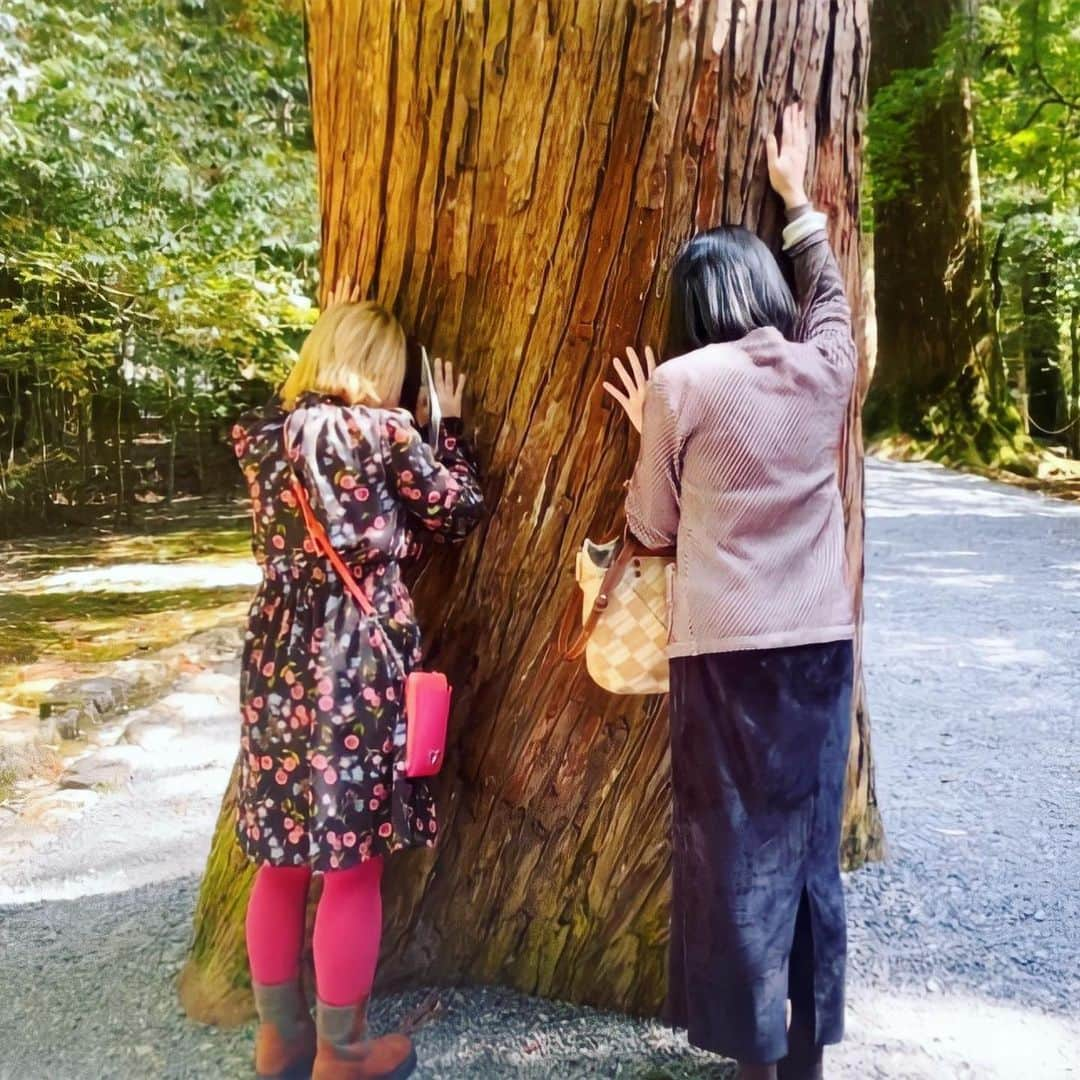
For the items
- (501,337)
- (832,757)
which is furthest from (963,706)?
(501,337)

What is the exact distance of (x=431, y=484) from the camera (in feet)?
6.45

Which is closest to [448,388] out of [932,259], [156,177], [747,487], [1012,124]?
[747,487]

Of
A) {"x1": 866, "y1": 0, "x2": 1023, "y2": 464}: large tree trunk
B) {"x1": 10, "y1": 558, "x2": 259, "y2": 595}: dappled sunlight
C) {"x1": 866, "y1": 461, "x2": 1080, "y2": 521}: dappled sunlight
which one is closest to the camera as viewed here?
{"x1": 10, "y1": 558, "x2": 259, "y2": 595}: dappled sunlight

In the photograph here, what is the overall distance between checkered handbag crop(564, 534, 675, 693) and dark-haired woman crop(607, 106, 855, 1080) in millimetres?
65

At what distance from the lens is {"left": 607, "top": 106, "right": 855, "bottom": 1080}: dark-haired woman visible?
1765 mm

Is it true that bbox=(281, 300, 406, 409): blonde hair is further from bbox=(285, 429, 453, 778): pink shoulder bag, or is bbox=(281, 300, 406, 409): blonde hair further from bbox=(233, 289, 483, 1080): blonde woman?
bbox=(285, 429, 453, 778): pink shoulder bag

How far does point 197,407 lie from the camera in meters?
10.8

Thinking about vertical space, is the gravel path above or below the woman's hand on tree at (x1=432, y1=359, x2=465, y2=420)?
below

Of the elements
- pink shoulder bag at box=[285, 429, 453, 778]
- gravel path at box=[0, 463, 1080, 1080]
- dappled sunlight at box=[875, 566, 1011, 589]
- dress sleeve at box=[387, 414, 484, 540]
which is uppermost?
dress sleeve at box=[387, 414, 484, 540]

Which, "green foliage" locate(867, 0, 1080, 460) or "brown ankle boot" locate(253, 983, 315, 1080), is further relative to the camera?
"green foliage" locate(867, 0, 1080, 460)

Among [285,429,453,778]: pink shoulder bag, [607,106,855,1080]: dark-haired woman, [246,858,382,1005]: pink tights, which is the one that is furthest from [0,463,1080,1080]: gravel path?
[285,429,453,778]: pink shoulder bag

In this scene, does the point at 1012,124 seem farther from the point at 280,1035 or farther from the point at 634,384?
the point at 280,1035

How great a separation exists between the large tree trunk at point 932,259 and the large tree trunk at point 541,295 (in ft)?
31.0

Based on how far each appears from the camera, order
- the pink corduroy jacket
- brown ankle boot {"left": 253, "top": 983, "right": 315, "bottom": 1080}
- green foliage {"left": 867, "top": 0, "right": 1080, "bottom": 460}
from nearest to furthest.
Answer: the pink corduroy jacket, brown ankle boot {"left": 253, "top": 983, "right": 315, "bottom": 1080}, green foliage {"left": 867, "top": 0, "right": 1080, "bottom": 460}
